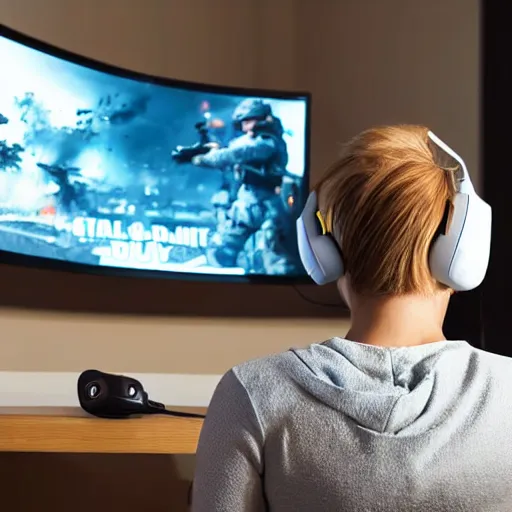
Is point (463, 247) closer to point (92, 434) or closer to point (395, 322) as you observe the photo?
Result: point (395, 322)

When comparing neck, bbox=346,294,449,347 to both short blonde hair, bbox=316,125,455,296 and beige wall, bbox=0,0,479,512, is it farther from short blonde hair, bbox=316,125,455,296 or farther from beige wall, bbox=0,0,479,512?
beige wall, bbox=0,0,479,512

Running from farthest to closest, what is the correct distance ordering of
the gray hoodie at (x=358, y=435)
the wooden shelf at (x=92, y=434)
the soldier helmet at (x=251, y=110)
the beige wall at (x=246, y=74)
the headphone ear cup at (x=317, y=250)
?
1. the soldier helmet at (x=251, y=110)
2. the beige wall at (x=246, y=74)
3. the wooden shelf at (x=92, y=434)
4. the headphone ear cup at (x=317, y=250)
5. the gray hoodie at (x=358, y=435)

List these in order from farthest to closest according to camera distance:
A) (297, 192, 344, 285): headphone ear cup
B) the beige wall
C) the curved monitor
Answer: the beige wall → the curved monitor → (297, 192, 344, 285): headphone ear cup

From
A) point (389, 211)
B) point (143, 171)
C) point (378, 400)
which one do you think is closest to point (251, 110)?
point (143, 171)

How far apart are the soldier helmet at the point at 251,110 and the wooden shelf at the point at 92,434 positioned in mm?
990

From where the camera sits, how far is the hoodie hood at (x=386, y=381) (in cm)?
90

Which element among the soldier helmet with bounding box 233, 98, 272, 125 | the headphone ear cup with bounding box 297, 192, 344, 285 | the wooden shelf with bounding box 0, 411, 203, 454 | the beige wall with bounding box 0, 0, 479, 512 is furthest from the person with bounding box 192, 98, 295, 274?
the headphone ear cup with bounding box 297, 192, 344, 285

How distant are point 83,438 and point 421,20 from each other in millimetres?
1552

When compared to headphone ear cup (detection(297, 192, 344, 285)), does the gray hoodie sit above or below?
below

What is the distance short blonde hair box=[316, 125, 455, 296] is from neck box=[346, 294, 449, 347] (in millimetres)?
13

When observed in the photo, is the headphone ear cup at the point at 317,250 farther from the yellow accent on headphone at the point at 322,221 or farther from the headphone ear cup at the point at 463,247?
the headphone ear cup at the point at 463,247

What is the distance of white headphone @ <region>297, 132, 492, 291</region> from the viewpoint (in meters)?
0.97

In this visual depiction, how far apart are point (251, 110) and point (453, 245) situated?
121 centimetres

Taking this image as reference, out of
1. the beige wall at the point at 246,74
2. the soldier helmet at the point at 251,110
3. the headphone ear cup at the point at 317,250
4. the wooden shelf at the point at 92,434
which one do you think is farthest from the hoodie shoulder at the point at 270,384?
the soldier helmet at the point at 251,110
